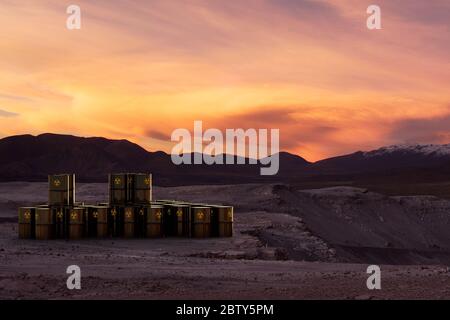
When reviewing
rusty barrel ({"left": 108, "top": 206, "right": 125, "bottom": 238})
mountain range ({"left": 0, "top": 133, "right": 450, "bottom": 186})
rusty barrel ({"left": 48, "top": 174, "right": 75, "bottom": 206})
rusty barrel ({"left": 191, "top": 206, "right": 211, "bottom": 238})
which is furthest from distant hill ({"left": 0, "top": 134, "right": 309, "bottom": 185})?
rusty barrel ({"left": 48, "top": 174, "right": 75, "bottom": 206})

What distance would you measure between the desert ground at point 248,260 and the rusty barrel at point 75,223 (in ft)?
2.65

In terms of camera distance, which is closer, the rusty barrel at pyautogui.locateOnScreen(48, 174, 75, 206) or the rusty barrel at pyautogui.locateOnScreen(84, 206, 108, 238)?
the rusty barrel at pyautogui.locateOnScreen(48, 174, 75, 206)

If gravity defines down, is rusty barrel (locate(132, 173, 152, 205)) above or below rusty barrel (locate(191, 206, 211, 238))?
above

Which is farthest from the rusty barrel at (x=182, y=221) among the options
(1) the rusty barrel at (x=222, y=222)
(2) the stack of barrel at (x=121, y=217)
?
(1) the rusty barrel at (x=222, y=222)

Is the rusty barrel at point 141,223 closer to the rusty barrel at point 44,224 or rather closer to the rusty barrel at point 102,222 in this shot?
the rusty barrel at point 102,222

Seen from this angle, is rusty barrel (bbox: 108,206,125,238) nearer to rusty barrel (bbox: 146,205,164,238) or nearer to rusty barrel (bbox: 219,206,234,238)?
rusty barrel (bbox: 146,205,164,238)

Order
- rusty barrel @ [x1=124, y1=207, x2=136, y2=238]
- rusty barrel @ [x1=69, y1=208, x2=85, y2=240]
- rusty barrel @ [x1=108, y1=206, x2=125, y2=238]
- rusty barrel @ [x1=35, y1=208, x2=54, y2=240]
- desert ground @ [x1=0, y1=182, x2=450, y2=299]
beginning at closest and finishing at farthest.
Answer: desert ground @ [x1=0, y1=182, x2=450, y2=299], rusty barrel @ [x1=35, y1=208, x2=54, y2=240], rusty barrel @ [x1=69, y1=208, x2=85, y2=240], rusty barrel @ [x1=124, y1=207, x2=136, y2=238], rusty barrel @ [x1=108, y1=206, x2=125, y2=238]

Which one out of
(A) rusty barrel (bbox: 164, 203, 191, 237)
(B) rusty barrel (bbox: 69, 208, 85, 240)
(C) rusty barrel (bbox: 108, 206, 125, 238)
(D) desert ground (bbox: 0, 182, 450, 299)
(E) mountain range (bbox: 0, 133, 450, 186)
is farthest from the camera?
(E) mountain range (bbox: 0, 133, 450, 186)

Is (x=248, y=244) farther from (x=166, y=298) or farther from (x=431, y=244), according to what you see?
(x=431, y=244)

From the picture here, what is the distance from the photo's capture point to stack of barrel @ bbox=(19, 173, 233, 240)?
22641mm

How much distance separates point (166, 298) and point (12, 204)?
31908mm

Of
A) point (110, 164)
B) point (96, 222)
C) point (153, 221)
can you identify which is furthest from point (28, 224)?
point (110, 164)

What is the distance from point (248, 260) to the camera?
17.8 m

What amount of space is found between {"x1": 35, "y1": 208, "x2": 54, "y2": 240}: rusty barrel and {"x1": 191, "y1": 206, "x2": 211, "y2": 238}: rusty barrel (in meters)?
4.85
